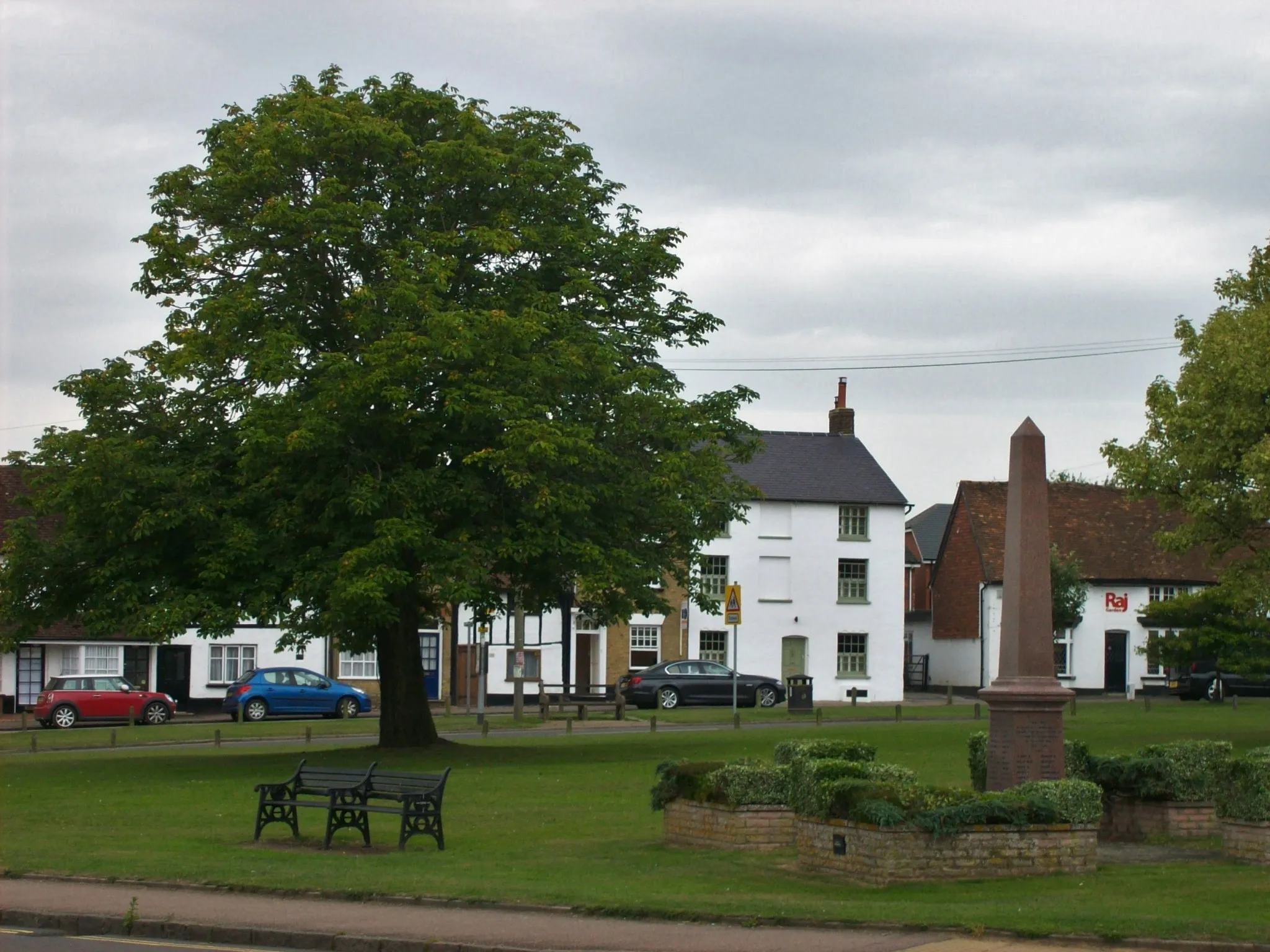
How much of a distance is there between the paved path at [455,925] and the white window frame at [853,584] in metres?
47.8

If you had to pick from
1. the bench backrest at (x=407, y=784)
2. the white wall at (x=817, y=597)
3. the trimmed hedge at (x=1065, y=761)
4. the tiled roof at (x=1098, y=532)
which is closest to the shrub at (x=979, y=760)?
the trimmed hedge at (x=1065, y=761)

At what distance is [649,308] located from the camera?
32125 millimetres

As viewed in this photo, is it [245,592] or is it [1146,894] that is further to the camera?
[245,592]

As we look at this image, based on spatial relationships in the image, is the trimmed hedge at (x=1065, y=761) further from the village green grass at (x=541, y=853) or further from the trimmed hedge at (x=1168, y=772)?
the village green grass at (x=541, y=853)

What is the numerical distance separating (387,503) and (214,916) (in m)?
14.9

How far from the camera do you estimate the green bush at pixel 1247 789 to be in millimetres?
15156

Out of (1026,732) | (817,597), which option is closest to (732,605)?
(1026,732)

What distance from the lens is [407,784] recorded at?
57.3 ft

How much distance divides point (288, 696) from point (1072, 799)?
36722mm

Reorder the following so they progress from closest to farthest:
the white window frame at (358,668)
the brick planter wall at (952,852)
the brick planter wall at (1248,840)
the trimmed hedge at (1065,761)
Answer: the brick planter wall at (952,852) < the brick planter wall at (1248,840) < the trimmed hedge at (1065,761) < the white window frame at (358,668)

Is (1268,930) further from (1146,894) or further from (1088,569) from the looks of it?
(1088,569)

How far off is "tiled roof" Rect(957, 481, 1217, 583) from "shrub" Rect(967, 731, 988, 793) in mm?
43523

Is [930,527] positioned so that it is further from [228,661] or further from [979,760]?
[979,760]

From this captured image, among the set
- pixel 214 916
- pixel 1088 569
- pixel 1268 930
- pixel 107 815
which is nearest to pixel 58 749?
pixel 107 815
